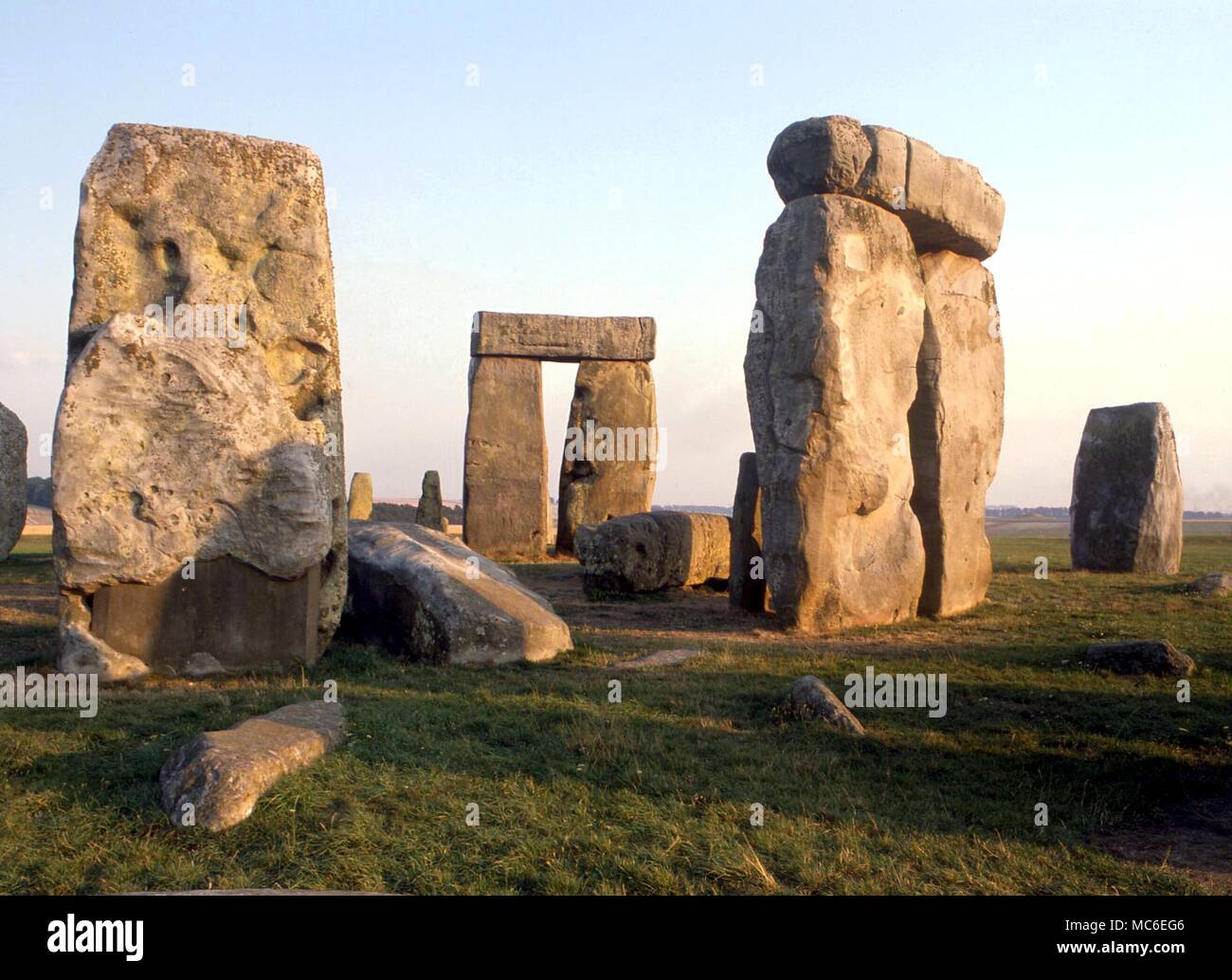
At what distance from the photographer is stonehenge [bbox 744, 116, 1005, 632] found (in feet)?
29.0

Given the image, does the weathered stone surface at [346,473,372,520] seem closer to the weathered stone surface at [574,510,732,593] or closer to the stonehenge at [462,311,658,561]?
the stonehenge at [462,311,658,561]

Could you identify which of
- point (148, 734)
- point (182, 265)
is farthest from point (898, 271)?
point (148, 734)

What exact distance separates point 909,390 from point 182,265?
6.04m

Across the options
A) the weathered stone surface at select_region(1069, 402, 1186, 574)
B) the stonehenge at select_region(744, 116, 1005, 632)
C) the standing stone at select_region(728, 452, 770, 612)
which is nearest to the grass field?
the stonehenge at select_region(744, 116, 1005, 632)

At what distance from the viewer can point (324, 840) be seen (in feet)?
12.5

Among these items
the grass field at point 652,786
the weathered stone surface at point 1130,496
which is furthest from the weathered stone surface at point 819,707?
the weathered stone surface at point 1130,496

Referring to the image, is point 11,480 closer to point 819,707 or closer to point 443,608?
point 443,608

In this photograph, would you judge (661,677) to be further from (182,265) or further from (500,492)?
(500,492)

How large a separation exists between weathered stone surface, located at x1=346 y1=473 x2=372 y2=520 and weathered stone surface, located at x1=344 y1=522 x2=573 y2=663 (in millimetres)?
13210

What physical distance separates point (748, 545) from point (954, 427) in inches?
87.1

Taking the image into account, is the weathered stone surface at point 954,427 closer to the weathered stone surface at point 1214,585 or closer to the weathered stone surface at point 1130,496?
the weathered stone surface at point 1214,585

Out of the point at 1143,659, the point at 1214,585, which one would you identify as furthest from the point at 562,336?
the point at 1143,659

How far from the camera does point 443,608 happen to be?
7.17m

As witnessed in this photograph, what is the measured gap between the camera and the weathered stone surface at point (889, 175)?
29.5 ft
